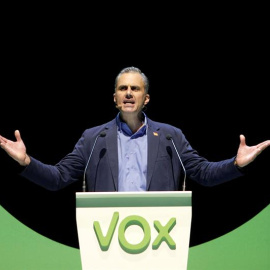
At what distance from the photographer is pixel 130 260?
99.7 inches

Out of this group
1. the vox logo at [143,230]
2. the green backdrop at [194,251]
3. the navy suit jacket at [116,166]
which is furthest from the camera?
the green backdrop at [194,251]

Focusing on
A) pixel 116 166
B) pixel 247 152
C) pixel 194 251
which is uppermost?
pixel 247 152

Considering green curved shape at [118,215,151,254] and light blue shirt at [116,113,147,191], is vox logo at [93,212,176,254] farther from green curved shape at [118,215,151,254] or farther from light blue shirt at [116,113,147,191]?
light blue shirt at [116,113,147,191]

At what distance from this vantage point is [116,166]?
2.98 m

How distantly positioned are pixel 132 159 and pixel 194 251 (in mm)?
807

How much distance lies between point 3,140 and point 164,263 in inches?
38.6

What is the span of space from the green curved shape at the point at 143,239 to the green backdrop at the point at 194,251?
960 mm

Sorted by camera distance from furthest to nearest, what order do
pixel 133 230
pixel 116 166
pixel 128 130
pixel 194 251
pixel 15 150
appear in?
1. pixel 194 251
2. pixel 128 130
3. pixel 116 166
4. pixel 15 150
5. pixel 133 230

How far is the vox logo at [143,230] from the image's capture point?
2.52m

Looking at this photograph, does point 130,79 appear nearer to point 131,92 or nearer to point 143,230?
point 131,92

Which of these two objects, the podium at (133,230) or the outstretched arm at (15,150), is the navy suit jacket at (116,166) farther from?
the podium at (133,230)

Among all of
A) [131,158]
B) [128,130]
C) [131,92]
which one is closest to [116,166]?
[131,158]

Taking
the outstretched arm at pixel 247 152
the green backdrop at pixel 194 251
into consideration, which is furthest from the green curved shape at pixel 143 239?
the green backdrop at pixel 194 251

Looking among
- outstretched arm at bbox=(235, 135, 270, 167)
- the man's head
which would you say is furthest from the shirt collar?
outstretched arm at bbox=(235, 135, 270, 167)
